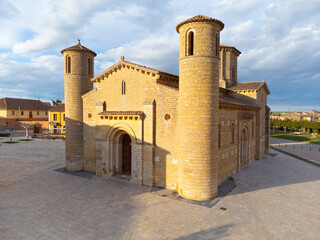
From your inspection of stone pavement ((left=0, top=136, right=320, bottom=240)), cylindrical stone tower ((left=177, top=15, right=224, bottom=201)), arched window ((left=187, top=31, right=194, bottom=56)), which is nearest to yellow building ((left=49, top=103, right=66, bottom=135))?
stone pavement ((left=0, top=136, right=320, bottom=240))

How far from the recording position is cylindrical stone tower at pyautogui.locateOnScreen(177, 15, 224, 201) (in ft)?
36.9

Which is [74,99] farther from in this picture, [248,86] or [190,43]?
[248,86]

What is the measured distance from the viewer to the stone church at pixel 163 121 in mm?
11328

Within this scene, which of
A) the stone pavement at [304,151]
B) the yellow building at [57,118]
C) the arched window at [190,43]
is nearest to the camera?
the arched window at [190,43]

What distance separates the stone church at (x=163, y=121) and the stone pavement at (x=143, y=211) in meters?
1.46

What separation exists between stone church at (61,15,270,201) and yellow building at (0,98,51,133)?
39116mm

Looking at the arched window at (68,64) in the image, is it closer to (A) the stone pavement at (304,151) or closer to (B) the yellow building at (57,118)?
(A) the stone pavement at (304,151)

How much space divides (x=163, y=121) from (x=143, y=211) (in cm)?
542

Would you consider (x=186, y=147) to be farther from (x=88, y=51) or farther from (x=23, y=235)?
(x=88, y=51)

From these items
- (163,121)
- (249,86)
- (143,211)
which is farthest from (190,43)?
(249,86)

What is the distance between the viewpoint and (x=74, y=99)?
1688 centimetres

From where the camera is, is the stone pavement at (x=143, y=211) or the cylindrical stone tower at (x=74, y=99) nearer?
the stone pavement at (x=143, y=211)

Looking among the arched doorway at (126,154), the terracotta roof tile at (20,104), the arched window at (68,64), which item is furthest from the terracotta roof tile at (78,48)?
the terracotta roof tile at (20,104)

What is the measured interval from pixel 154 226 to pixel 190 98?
21.9 feet
